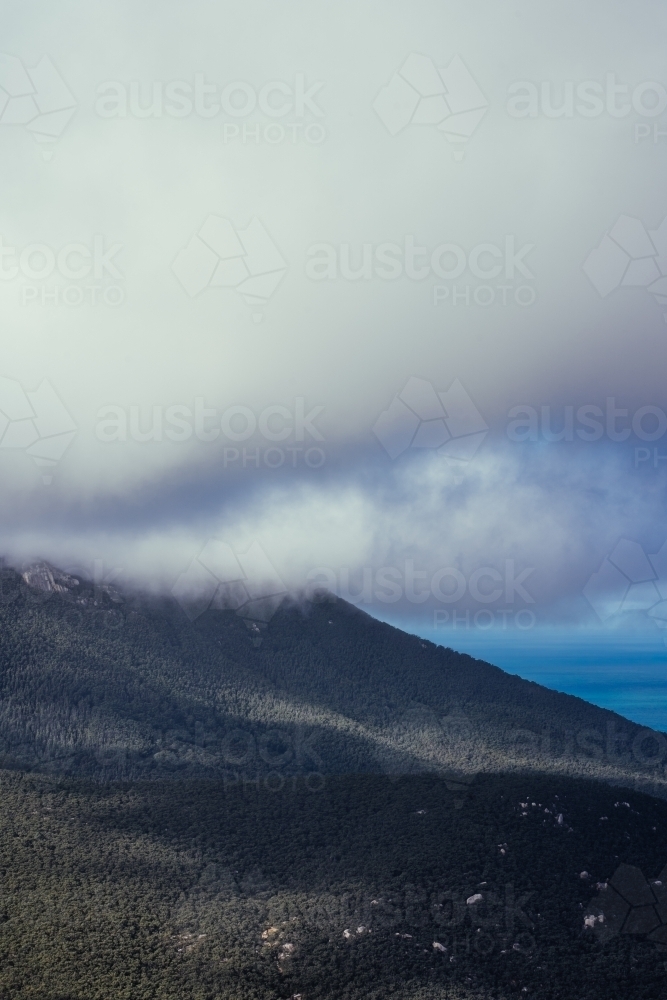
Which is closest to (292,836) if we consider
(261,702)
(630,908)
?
(630,908)

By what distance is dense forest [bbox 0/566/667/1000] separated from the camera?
46.9 m

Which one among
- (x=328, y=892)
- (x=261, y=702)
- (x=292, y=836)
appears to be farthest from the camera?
(x=261, y=702)

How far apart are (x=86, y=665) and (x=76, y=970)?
6951 cm

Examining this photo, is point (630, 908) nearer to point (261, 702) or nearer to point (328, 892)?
point (328, 892)

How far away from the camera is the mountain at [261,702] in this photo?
9875 cm

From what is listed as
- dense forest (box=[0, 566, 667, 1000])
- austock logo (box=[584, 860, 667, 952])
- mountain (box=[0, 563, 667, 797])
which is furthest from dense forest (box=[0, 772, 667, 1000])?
mountain (box=[0, 563, 667, 797])

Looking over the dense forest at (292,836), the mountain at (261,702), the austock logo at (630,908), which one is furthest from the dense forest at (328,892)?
the mountain at (261,702)

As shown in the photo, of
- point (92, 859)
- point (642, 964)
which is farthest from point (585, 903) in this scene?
point (92, 859)

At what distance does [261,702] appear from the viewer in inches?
4749

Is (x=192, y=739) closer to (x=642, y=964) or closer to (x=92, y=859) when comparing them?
(x=92, y=859)

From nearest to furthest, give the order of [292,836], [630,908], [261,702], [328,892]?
[630,908]
[328,892]
[292,836]
[261,702]

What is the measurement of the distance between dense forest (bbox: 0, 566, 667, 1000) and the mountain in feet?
1.59

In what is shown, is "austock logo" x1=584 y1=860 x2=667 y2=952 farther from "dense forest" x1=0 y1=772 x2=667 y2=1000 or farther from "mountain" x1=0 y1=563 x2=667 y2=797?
"mountain" x1=0 y1=563 x2=667 y2=797

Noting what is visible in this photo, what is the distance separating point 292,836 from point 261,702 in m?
52.4
